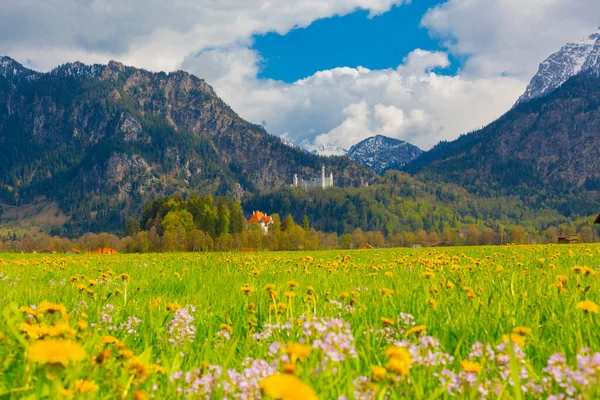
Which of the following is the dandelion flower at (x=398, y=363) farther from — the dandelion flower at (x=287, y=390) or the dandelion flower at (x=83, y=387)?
the dandelion flower at (x=83, y=387)

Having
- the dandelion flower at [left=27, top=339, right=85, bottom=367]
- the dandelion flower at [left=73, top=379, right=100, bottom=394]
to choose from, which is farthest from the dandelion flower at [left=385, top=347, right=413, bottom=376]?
the dandelion flower at [left=73, top=379, right=100, bottom=394]

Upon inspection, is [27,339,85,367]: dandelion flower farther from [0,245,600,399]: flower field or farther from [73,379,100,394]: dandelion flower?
[73,379,100,394]: dandelion flower

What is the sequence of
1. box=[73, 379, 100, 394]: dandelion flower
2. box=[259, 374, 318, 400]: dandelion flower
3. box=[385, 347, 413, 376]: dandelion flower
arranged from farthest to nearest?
box=[73, 379, 100, 394]: dandelion flower < box=[385, 347, 413, 376]: dandelion flower < box=[259, 374, 318, 400]: dandelion flower

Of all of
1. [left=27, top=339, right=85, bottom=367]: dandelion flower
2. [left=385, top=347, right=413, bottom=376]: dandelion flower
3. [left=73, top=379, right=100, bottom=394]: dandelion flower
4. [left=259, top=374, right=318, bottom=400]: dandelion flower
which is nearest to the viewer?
[left=259, top=374, right=318, bottom=400]: dandelion flower

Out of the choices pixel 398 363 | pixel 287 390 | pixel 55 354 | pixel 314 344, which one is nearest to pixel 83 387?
pixel 55 354

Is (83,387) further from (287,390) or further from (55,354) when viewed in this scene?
(287,390)

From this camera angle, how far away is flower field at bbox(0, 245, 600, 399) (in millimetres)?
1872

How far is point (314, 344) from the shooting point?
214 cm

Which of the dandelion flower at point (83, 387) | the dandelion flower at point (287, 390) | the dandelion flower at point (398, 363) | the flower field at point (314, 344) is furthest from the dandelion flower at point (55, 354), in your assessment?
the dandelion flower at point (398, 363)

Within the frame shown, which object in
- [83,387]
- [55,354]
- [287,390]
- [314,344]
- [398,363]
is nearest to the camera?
[287,390]

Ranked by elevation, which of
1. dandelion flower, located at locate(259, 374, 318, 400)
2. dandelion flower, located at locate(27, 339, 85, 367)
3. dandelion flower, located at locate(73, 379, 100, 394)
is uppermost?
dandelion flower, located at locate(27, 339, 85, 367)

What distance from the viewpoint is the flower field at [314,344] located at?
6.14 feet

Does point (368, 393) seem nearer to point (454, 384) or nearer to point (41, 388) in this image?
point (454, 384)

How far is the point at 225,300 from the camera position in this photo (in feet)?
21.0
